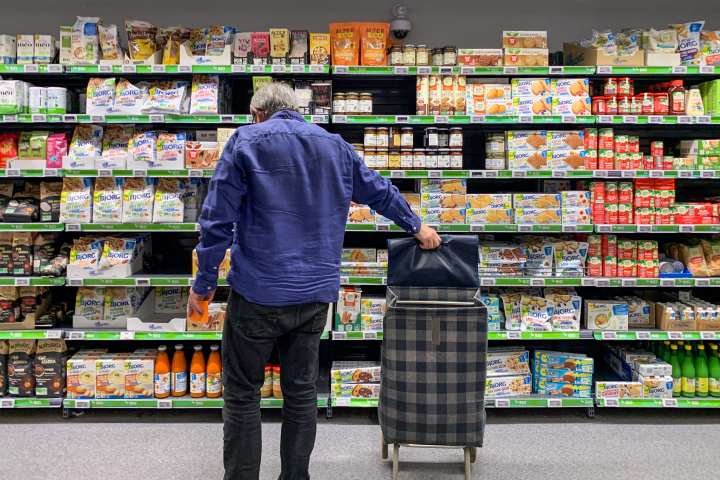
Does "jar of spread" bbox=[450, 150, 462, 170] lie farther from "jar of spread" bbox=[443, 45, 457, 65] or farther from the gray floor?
the gray floor

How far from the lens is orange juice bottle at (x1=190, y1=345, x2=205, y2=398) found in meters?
3.79

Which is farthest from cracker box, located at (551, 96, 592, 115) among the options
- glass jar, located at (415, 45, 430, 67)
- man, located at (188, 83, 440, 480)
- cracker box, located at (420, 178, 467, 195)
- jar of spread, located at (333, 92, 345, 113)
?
man, located at (188, 83, 440, 480)

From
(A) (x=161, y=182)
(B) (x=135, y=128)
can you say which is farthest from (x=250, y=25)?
(A) (x=161, y=182)

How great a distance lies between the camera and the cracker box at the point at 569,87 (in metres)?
3.77

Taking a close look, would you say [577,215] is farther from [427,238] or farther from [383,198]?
[383,198]

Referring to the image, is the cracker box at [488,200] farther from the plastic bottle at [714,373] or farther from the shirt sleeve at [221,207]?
the shirt sleeve at [221,207]

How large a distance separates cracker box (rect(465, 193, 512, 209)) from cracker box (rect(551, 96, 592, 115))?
2.20ft

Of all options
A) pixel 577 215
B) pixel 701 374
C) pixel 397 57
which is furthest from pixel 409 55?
pixel 701 374

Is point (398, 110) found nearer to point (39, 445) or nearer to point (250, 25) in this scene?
point (250, 25)

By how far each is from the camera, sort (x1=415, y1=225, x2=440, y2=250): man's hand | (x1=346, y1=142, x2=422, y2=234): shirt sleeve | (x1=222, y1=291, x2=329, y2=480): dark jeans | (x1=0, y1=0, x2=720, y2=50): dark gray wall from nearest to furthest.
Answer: (x1=222, y1=291, x2=329, y2=480): dark jeans → (x1=346, y1=142, x2=422, y2=234): shirt sleeve → (x1=415, y1=225, x2=440, y2=250): man's hand → (x1=0, y1=0, x2=720, y2=50): dark gray wall

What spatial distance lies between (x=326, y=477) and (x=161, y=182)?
7.41 ft

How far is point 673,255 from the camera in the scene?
4.07 m

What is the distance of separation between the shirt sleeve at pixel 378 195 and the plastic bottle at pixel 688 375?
2454mm

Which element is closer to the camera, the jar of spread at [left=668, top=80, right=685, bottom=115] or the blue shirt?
the blue shirt
